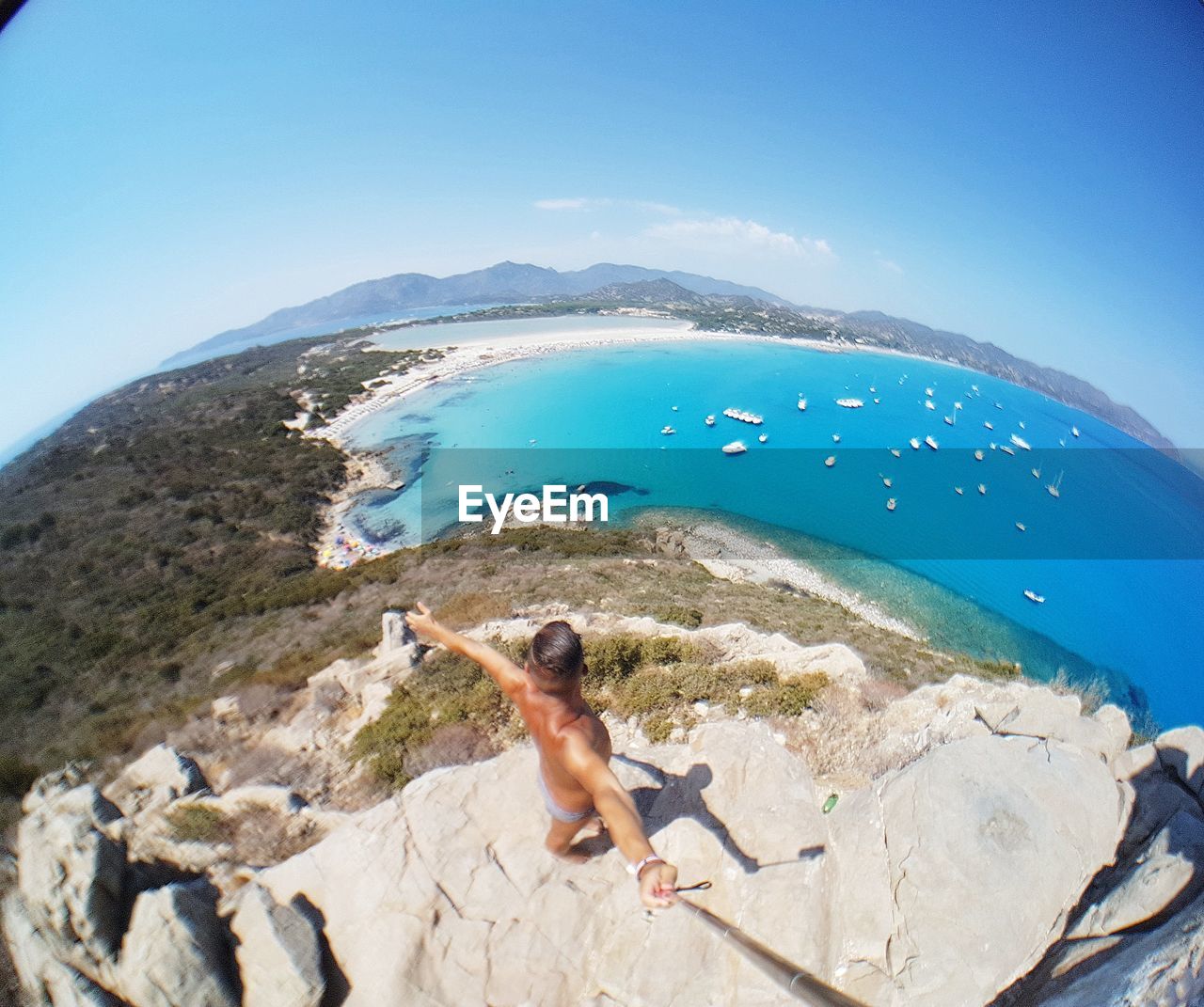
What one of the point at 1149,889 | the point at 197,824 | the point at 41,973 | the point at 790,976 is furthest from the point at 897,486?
the point at 41,973

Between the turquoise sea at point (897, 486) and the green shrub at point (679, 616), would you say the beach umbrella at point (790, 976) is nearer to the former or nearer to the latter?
the green shrub at point (679, 616)

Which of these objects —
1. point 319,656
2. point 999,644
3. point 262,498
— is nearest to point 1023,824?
point 319,656

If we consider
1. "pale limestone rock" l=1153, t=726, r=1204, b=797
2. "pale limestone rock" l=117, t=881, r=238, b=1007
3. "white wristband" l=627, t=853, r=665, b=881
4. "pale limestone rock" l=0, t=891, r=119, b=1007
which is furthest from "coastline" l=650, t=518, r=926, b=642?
"white wristband" l=627, t=853, r=665, b=881

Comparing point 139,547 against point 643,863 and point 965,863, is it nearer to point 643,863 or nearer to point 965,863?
point 643,863

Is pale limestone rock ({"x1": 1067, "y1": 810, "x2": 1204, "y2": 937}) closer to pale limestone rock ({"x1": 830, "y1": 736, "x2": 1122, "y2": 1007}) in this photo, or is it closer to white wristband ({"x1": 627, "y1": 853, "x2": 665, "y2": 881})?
pale limestone rock ({"x1": 830, "y1": 736, "x2": 1122, "y2": 1007})

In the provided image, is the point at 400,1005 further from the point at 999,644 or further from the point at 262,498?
the point at 262,498

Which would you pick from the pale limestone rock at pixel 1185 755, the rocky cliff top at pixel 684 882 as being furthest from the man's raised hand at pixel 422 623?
the pale limestone rock at pixel 1185 755
